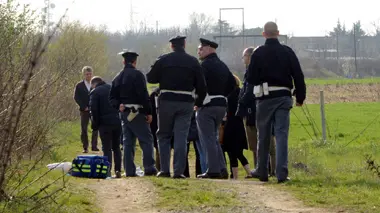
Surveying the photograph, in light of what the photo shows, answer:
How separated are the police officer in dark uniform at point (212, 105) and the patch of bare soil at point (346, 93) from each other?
4487 cm

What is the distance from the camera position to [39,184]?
33.9ft

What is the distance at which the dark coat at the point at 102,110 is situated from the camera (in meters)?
15.2

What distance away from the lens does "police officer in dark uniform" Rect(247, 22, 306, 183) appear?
11.2 metres

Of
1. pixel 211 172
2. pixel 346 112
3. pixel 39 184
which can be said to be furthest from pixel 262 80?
pixel 346 112

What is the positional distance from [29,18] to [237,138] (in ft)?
12.9

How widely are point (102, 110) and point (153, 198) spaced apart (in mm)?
5708

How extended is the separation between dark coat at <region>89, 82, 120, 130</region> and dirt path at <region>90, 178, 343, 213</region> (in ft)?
12.4

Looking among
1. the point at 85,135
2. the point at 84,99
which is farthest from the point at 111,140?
the point at 85,135

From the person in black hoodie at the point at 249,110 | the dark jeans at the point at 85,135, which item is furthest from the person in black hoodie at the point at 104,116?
the dark jeans at the point at 85,135

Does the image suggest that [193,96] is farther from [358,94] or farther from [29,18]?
[358,94]

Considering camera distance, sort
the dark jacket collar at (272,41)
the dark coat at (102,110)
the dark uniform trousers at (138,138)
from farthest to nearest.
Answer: the dark coat at (102,110) < the dark uniform trousers at (138,138) < the dark jacket collar at (272,41)

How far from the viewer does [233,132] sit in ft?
46.3

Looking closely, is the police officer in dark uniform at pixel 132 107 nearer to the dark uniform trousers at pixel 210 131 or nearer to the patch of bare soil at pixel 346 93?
the dark uniform trousers at pixel 210 131

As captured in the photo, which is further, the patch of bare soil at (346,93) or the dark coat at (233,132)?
the patch of bare soil at (346,93)
